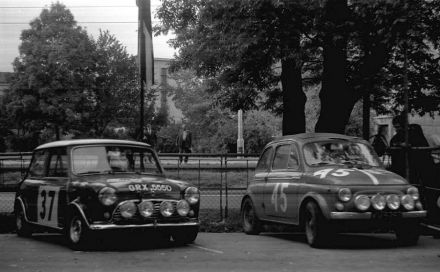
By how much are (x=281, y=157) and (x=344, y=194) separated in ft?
7.50

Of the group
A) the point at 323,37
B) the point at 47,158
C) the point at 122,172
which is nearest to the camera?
the point at 122,172

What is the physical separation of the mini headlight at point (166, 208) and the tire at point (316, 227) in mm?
2051

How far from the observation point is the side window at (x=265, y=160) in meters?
13.2

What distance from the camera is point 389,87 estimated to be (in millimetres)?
17969

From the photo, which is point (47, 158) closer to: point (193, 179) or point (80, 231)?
point (80, 231)

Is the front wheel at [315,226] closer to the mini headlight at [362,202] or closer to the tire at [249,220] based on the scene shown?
the mini headlight at [362,202]

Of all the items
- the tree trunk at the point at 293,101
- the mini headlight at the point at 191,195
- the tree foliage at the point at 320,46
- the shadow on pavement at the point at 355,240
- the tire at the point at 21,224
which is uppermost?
the tree foliage at the point at 320,46

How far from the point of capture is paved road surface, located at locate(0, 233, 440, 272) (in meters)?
8.91

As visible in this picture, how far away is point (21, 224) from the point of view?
12836 mm

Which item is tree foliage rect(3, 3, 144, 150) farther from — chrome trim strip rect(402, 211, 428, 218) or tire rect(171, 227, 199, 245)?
chrome trim strip rect(402, 211, 428, 218)

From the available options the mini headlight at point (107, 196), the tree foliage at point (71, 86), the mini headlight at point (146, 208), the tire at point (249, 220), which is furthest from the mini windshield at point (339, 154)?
the tree foliage at point (71, 86)

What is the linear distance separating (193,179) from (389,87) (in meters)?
5.19

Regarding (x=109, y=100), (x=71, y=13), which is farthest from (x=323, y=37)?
(x=71, y=13)

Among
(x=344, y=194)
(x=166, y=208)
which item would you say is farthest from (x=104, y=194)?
(x=344, y=194)
